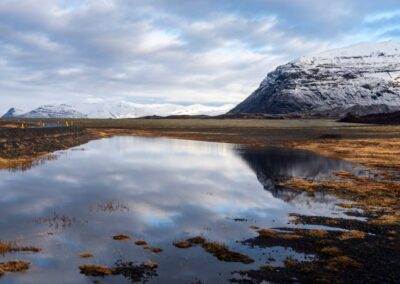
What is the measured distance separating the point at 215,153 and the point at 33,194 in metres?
41.7

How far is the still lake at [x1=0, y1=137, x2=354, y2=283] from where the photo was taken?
20.2 metres

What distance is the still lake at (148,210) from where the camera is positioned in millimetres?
→ 20203

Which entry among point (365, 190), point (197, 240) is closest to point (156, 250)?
point (197, 240)

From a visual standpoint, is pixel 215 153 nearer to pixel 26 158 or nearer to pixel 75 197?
pixel 26 158

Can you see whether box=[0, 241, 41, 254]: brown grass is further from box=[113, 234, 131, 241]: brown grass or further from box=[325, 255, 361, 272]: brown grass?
box=[325, 255, 361, 272]: brown grass

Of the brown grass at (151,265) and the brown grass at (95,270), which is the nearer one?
the brown grass at (95,270)

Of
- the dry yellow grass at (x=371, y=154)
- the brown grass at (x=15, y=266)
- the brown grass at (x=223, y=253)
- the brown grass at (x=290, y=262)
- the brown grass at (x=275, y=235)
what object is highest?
the dry yellow grass at (x=371, y=154)

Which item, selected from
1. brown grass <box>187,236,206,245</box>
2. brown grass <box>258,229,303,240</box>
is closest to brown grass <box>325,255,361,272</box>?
brown grass <box>258,229,303,240</box>

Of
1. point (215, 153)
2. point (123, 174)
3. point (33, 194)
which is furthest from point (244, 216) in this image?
point (215, 153)

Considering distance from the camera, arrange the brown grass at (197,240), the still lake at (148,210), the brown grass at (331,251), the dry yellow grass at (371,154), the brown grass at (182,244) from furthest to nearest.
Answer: the dry yellow grass at (371,154) < the brown grass at (197,240) < the brown grass at (182,244) < the brown grass at (331,251) < the still lake at (148,210)

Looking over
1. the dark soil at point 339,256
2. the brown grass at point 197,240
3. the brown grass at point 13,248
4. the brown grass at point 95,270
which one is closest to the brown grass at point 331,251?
the dark soil at point 339,256

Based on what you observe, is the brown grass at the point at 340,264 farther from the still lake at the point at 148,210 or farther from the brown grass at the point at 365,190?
the brown grass at the point at 365,190

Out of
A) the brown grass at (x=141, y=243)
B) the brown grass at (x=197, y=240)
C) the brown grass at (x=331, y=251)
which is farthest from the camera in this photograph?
the brown grass at (x=197, y=240)

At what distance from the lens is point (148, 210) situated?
3125cm
